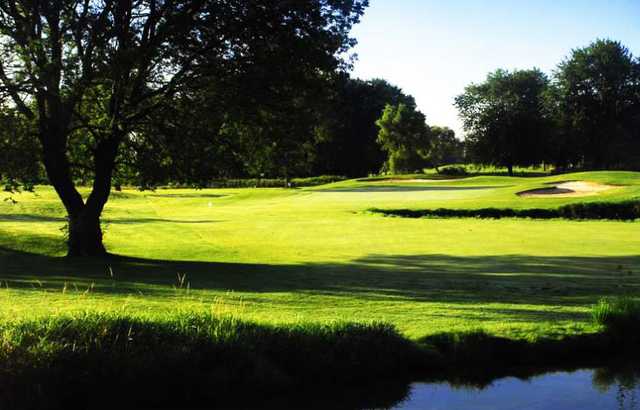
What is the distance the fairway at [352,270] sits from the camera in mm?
11141

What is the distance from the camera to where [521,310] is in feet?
38.0

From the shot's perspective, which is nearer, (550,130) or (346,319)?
(346,319)

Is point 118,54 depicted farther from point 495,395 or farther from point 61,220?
point 61,220

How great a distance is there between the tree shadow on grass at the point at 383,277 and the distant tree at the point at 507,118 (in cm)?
7863

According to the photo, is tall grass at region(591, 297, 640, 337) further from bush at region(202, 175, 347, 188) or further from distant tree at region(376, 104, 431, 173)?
distant tree at region(376, 104, 431, 173)

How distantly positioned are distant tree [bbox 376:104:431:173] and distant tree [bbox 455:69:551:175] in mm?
9693

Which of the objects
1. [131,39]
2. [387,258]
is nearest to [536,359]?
[387,258]

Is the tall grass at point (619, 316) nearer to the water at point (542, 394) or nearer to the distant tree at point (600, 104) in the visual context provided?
the water at point (542, 394)

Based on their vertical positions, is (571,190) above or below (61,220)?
above

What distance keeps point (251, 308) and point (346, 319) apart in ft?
6.68

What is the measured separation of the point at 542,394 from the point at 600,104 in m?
89.4

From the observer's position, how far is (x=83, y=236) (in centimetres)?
2062

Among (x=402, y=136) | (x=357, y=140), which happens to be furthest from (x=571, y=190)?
(x=357, y=140)

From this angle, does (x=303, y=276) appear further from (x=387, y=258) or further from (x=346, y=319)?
(x=346, y=319)
